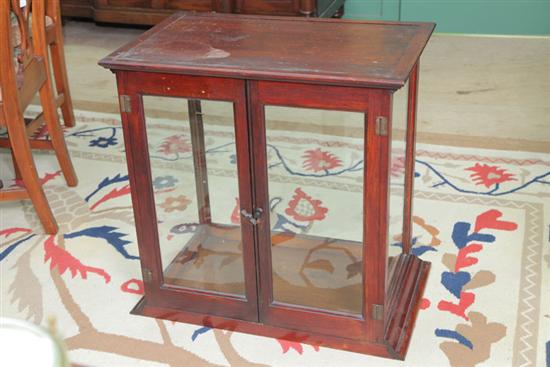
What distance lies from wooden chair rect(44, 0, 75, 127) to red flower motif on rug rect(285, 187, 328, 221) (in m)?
1.27

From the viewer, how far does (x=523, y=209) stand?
259 centimetres

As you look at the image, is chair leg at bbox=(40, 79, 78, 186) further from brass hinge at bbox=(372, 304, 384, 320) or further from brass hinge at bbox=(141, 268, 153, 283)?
brass hinge at bbox=(372, 304, 384, 320)

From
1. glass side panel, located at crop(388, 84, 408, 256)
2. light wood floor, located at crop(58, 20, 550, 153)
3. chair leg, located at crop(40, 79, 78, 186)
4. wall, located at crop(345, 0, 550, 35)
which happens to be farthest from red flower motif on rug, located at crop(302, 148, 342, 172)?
wall, located at crop(345, 0, 550, 35)

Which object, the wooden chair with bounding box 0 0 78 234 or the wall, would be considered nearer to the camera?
the wooden chair with bounding box 0 0 78 234

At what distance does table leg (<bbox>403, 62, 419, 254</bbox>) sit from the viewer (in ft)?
6.57

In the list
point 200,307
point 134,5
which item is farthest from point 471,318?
point 134,5

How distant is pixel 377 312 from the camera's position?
1.89 m

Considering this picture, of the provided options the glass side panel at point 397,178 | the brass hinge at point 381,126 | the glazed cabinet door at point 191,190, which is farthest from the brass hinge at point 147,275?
the brass hinge at point 381,126

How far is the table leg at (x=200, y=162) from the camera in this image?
1896mm

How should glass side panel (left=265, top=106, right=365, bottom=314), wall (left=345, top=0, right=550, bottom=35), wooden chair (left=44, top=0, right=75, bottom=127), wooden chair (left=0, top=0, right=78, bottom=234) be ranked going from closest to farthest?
glass side panel (left=265, top=106, right=365, bottom=314), wooden chair (left=0, top=0, right=78, bottom=234), wooden chair (left=44, top=0, right=75, bottom=127), wall (left=345, top=0, right=550, bottom=35)

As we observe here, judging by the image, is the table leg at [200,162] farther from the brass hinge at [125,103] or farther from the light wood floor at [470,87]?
the light wood floor at [470,87]

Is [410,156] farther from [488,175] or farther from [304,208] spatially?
[488,175]

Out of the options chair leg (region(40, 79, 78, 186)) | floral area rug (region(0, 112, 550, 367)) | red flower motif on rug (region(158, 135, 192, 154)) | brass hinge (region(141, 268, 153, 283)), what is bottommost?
floral area rug (region(0, 112, 550, 367))

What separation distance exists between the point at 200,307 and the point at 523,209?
1158 mm
